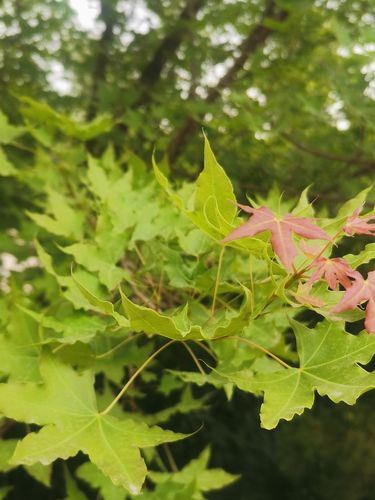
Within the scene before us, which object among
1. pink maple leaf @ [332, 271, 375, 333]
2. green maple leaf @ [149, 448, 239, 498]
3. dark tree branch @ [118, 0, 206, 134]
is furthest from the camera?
dark tree branch @ [118, 0, 206, 134]

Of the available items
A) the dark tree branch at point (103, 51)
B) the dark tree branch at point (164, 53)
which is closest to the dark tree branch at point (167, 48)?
the dark tree branch at point (164, 53)

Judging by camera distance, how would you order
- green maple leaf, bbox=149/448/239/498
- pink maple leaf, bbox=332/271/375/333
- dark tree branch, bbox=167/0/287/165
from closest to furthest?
pink maple leaf, bbox=332/271/375/333
green maple leaf, bbox=149/448/239/498
dark tree branch, bbox=167/0/287/165

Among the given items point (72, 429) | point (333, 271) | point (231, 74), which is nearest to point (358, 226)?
point (333, 271)

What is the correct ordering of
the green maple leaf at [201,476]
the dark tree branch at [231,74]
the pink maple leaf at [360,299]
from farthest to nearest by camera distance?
the dark tree branch at [231,74], the green maple leaf at [201,476], the pink maple leaf at [360,299]

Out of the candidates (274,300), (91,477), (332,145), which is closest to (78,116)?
(332,145)

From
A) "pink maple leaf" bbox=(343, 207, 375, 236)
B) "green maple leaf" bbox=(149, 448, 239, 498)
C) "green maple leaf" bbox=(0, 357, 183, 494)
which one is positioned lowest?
"green maple leaf" bbox=(149, 448, 239, 498)

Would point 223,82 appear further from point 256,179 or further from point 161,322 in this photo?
point 161,322

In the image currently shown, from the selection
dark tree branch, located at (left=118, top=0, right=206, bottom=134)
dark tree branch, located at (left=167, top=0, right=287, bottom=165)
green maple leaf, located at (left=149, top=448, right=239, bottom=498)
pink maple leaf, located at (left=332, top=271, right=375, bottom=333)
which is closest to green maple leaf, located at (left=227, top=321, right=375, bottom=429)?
pink maple leaf, located at (left=332, top=271, right=375, bottom=333)

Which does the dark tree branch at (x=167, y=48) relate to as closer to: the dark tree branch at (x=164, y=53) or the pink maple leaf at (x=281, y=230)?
the dark tree branch at (x=164, y=53)

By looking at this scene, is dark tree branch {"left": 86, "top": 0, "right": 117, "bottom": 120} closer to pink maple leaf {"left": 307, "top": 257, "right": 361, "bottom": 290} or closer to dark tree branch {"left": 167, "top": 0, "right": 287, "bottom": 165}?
dark tree branch {"left": 167, "top": 0, "right": 287, "bottom": 165}
